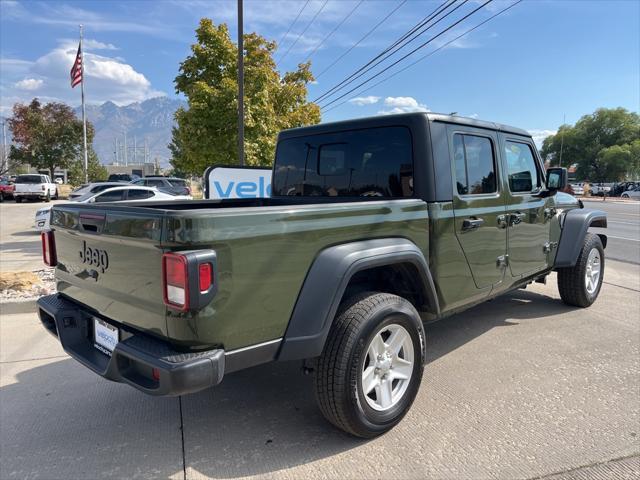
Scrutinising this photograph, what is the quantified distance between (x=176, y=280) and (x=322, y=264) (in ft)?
2.59

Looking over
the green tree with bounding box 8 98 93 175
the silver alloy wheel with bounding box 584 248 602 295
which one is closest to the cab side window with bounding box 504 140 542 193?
the silver alloy wheel with bounding box 584 248 602 295

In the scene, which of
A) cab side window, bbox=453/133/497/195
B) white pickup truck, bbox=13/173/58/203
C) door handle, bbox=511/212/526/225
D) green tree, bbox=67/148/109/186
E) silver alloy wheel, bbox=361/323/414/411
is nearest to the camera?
silver alloy wheel, bbox=361/323/414/411

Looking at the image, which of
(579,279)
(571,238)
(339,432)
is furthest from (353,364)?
(579,279)

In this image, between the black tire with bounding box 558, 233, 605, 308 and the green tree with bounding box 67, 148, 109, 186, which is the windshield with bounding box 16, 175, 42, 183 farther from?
the black tire with bounding box 558, 233, 605, 308

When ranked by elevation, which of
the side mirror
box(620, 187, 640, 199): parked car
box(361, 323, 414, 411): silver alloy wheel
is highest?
Result: box(620, 187, 640, 199): parked car

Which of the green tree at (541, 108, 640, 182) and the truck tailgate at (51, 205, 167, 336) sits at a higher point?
the green tree at (541, 108, 640, 182)

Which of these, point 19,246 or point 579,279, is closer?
point 579,279

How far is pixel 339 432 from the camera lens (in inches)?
116

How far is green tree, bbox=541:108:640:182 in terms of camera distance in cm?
7925

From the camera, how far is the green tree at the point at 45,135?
46.2m

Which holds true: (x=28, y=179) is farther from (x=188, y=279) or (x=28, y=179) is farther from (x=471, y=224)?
(x=188, y=279)

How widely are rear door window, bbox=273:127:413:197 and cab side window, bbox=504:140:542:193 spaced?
1250 mm

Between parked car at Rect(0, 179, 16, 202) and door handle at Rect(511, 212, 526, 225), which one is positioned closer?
door handle at Rect(511, 212, 526, 225)

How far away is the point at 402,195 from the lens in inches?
135
